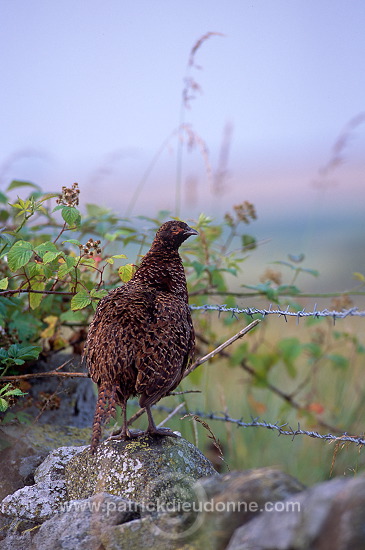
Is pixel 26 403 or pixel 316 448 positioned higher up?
pixel 26 403

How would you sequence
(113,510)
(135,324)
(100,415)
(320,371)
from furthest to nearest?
1. (320,371)
2. (135,324)
3. (100,415)
4. (113,510)

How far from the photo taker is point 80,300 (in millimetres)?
3568

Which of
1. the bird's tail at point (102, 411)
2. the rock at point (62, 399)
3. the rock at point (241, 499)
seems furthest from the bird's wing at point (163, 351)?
the rock at point (62, 399)

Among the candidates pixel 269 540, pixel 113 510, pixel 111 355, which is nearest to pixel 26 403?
pixel 111 355

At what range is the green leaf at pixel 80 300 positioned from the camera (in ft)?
11.6

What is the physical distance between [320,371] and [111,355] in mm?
4529

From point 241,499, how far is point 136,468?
104 centimetres

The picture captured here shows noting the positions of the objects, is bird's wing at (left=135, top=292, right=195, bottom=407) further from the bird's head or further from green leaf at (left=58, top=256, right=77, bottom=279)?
green leaf at (left=58, top=256, right=77, bottom=279)

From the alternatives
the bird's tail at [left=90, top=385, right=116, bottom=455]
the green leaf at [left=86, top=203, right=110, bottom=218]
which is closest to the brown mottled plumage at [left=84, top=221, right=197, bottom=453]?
the bird's tail at [left=90, top=385, right=116, bottom=455]

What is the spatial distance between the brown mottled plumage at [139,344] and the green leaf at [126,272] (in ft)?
0.73

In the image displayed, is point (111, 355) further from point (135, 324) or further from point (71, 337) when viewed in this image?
point (71, 337)

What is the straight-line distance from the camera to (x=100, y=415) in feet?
9.46

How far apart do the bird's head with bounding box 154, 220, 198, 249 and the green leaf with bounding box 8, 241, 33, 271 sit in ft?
2.37

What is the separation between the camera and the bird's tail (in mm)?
2857
